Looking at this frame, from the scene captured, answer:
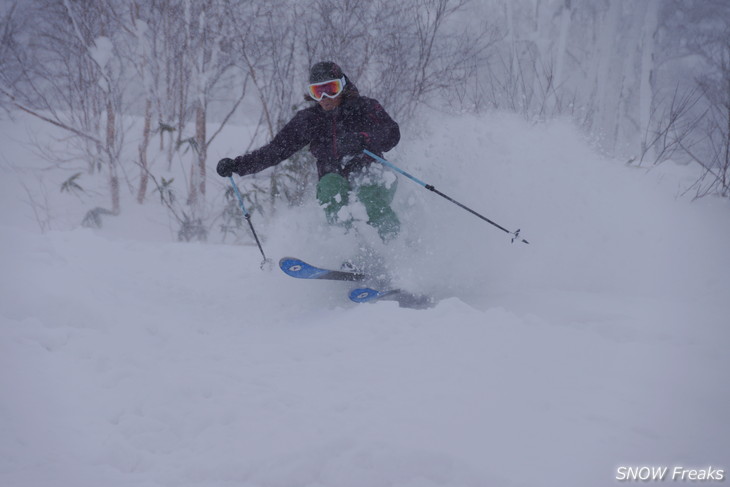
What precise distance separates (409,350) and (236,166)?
234 centimetres

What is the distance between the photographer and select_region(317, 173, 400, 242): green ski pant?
3748 millimetres

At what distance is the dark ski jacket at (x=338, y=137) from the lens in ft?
12.1

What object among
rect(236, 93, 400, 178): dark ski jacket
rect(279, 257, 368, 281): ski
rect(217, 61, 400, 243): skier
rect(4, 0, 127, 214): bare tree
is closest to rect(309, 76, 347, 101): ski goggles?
rect(217, 61, 400, 243): skier

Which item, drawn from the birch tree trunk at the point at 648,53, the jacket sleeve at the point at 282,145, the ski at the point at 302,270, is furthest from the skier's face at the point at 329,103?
the birch tree trunk at the point at 648,53

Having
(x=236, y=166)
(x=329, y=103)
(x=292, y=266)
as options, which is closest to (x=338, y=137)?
(x=329, y=103)

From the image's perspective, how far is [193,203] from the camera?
866 centimetres

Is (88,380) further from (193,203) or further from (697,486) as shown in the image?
(193,203)

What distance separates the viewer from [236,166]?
12.6 ft

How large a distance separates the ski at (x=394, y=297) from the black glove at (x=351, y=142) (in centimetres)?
120

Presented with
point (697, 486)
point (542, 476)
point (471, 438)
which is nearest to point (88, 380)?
point (471, 438)

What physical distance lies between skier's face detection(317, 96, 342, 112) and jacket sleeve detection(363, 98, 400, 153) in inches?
9.7

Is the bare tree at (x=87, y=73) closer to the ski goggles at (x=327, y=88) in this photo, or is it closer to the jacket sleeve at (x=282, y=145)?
the jacket sleeve at (x=282, y=145)

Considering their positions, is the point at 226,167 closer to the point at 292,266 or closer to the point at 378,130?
the point at 292,266

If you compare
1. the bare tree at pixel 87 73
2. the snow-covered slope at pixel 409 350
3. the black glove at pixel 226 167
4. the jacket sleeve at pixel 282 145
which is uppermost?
the bare tree at pixel 87 73
